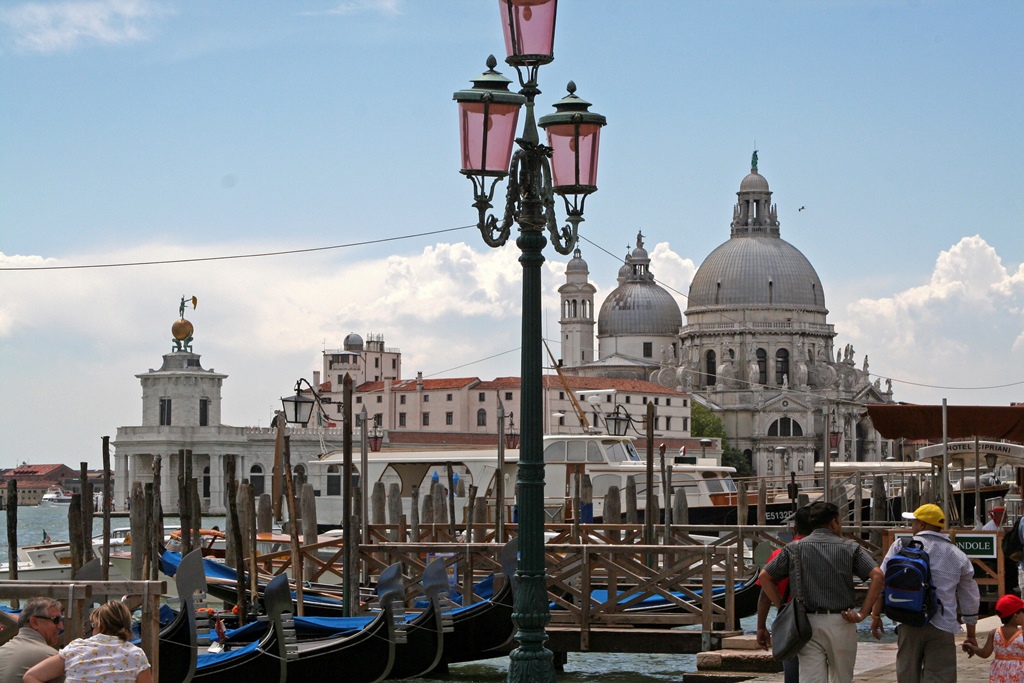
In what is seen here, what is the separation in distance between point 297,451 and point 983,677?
72.7 m

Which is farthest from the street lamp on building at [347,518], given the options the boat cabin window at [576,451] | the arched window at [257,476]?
the arched window at [257,476]

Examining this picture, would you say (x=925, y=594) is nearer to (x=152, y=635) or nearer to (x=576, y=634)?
(x=152, y=635)

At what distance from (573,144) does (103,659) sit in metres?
3.98

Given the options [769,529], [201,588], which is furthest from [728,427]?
[201,588]

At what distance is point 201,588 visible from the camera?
12.6 metres

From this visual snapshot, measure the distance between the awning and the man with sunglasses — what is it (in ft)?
34.8

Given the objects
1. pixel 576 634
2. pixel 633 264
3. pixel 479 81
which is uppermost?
pixel 633 264

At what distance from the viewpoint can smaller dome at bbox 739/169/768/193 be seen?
112919 mm

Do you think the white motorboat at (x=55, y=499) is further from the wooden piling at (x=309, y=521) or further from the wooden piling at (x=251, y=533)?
the wooden piling at (x=309, y=521)

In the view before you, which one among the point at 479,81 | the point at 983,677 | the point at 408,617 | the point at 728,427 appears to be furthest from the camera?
the point at 728,427

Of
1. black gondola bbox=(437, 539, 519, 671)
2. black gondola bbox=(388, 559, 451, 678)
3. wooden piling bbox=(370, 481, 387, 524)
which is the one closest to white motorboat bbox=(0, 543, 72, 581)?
wooden piling bbox=(370, 481, 387, 524)

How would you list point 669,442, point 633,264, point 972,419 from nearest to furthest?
point 972,419, point 669,442, point 633,264

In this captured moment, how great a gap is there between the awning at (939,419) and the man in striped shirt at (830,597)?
28.8 ft

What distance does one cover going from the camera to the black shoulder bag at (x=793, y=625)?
7684 mm
